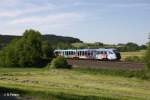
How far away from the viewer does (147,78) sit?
59344mm

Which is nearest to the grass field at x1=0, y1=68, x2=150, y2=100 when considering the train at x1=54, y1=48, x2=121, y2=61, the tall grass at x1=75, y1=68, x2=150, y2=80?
the tall grass at x1=75, y1=68, x2=150, y2=80

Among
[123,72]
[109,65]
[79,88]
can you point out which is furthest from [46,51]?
[79,88]

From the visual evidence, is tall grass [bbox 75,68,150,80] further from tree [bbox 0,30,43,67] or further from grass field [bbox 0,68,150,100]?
tree [bbox 0,30,43,67]

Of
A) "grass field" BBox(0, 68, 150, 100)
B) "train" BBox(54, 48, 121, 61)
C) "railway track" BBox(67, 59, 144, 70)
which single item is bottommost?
"grass field" BBox(0, 68, 150, 100)

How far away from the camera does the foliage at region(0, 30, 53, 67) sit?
92.7 m

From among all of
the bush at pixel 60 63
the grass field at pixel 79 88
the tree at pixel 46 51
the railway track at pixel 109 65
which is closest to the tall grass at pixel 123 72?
the grass field at pixel 79 88

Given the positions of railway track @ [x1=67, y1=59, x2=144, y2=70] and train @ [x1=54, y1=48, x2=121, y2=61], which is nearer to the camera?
railway track @ [x1=67, y1=59, x2=144, y2=70]

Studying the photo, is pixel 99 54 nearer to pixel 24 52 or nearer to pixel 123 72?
pixel 24 52

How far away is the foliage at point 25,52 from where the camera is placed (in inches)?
3649

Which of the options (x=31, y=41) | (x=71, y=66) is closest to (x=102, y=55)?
(x=71, y=66)

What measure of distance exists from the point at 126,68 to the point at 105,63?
279 inches

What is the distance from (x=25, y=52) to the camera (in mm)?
94875

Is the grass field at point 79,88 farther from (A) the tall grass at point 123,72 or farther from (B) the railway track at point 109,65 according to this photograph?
(B) the railway track at point 109,65

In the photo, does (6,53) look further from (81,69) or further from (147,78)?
(147,78)
